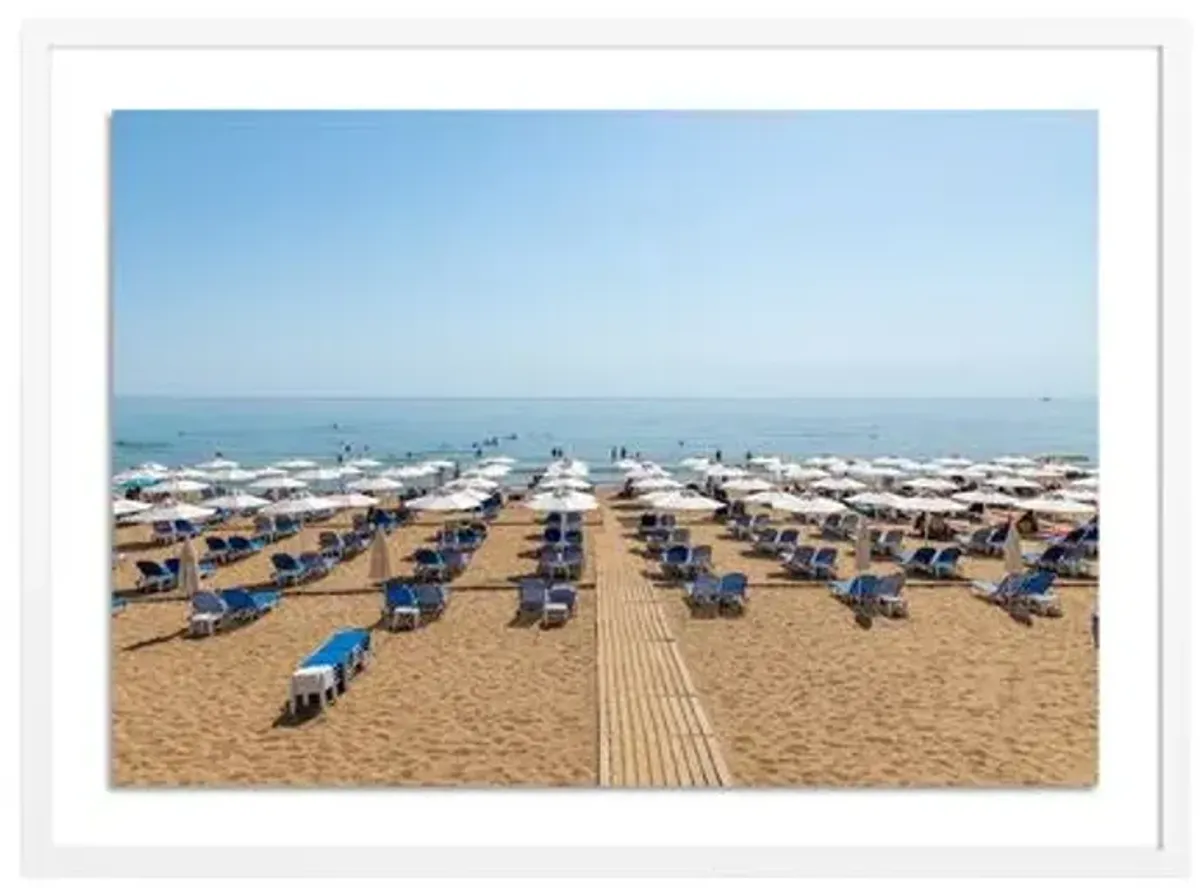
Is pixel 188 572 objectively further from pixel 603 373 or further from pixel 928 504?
pixel 928 504

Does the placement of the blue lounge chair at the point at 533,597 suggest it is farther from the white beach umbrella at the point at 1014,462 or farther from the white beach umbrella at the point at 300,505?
the white beach umbrella at the point at 1014,462

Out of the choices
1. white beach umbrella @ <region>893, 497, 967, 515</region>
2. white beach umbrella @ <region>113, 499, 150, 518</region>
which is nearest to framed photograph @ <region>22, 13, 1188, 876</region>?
white beach umbrella @ <region>113, 499, 150, 518</region>

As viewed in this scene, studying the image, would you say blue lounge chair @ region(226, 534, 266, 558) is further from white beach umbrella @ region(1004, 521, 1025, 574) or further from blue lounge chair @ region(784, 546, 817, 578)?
white beach umbrella @ region(1004, 521, 1025, 574)

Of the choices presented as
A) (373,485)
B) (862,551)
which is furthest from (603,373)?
(373,485)
